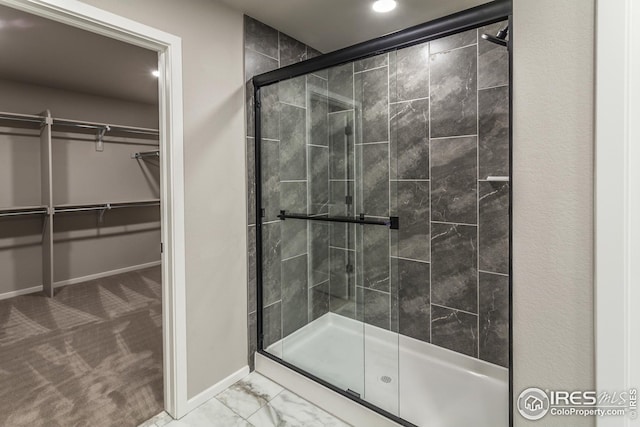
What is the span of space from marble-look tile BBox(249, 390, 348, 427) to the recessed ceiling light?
8.36 feet

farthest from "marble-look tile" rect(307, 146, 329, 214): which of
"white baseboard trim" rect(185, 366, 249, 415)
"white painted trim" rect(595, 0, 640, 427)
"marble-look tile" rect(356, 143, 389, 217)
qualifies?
"white painted trim" rect(595, 0, 640, 427)

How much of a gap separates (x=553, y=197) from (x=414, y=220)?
59.4 inches

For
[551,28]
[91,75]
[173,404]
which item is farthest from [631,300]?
[91,75]

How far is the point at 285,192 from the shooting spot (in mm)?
2262

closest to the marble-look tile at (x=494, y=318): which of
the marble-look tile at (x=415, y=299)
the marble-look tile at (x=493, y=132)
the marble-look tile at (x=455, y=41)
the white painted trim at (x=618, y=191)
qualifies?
the marble-look tile at (x=415, y=299)

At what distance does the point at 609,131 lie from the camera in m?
0.80

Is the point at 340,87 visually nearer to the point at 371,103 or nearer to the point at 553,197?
the point at 371,103

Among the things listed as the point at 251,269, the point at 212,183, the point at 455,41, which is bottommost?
the point at 251,269

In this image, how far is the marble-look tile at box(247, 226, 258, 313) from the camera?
89.1 inches

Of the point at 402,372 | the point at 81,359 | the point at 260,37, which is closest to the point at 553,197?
the point at 402,372

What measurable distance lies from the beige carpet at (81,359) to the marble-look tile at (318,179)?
1.57 metres

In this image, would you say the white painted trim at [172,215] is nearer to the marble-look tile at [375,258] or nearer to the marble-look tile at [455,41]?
the marble-look tile at [375,258]

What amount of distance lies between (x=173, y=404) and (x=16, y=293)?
3.40 meters

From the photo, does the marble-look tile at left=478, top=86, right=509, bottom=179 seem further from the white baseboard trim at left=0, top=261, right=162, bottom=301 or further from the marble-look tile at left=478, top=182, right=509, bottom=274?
the white baseboard trim at left=0, top=261, right=162, bottom=301
